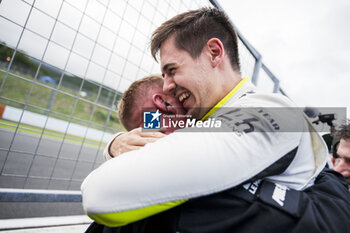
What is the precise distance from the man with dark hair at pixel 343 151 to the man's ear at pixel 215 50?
1736 millimetres

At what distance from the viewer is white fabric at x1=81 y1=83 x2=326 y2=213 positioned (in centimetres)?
51

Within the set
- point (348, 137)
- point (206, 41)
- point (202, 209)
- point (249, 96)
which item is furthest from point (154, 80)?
point (348, 137)

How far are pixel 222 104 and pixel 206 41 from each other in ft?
1.52

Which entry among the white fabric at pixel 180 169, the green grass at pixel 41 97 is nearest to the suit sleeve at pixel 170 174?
the white fabric at pixel 180 169

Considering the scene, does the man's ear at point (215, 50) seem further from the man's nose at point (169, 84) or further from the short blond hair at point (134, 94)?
the short blond hair at point (134, 94)

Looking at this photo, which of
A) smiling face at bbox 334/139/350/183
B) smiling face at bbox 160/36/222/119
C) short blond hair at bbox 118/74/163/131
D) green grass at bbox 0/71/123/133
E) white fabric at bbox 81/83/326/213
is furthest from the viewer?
smiling face at bbox 334/139/350/183

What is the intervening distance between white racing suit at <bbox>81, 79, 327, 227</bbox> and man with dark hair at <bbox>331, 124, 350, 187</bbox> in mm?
1829

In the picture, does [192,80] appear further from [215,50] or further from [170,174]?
[170,174]

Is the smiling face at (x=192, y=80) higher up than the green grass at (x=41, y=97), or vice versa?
the smiling face at (x=192, y=80)

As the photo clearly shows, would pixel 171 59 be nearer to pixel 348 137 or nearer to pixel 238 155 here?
pixel 238 155

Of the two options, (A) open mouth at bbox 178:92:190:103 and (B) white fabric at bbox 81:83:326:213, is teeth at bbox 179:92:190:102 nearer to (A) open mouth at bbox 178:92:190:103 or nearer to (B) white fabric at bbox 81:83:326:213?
(A) open mouth at bbox 178:92:190:103

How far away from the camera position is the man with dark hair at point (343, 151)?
189 cm

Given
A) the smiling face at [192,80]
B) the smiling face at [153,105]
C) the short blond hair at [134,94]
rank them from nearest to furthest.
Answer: the smiling face at [192,80]
the smiling face at [153,105]
the short blond hair at [134,94]

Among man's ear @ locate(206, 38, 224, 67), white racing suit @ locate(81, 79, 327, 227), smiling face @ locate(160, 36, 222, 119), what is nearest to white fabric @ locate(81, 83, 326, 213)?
white racing suit @ locate(81, 79, 327, 227)
